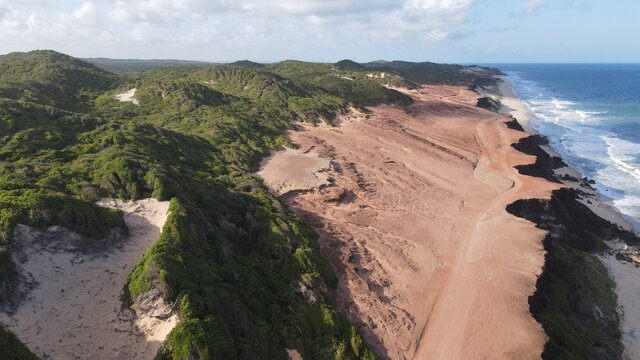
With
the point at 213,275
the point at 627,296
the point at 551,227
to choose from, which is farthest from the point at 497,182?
the point at 213,275

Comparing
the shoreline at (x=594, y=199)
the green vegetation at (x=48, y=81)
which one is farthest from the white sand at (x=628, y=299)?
the green vegetation at (x=48, y=81)

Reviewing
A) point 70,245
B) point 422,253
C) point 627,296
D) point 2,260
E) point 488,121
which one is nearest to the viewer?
point 2,260

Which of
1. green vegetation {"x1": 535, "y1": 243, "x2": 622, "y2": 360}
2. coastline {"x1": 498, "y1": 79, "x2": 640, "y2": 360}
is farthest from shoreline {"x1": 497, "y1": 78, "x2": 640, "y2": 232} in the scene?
green vegetation {"x1": 535, "y1": 243, "x2": 622, "y2": 360}

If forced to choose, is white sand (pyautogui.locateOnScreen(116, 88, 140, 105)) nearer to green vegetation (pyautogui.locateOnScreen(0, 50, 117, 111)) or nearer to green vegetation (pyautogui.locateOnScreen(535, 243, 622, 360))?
green vegetation (pyautogui.locateOnScreen(0, 50, 117, 111))

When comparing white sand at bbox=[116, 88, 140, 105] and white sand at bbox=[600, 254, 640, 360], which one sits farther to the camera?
white sand at bbox=[116, 88, 140, 105]

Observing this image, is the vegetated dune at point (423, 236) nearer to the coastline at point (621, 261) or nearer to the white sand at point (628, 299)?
the coastline at point (621, 261)

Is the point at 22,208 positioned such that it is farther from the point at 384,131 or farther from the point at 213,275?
the point at 384,131
